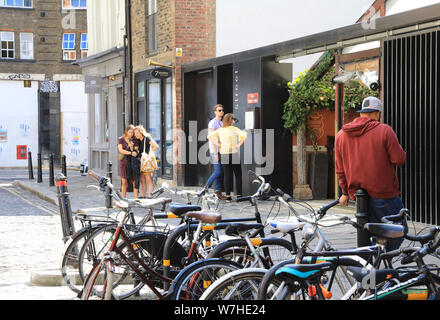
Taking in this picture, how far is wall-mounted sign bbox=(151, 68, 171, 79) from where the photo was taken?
60.9 feet

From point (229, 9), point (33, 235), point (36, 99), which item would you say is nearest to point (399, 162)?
point (33, 235)

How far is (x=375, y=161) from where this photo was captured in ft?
20.4

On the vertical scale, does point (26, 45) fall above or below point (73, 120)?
above

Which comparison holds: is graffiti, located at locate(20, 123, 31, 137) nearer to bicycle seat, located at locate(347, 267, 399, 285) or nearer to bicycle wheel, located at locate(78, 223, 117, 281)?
bicycle wheel, located at locate(78, 223, 117, 281)

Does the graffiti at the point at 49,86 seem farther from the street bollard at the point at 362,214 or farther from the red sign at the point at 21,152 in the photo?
the street bollard at the point at 362,214

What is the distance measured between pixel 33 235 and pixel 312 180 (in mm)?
5818

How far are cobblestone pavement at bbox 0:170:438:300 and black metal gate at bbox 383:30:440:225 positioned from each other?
443mm

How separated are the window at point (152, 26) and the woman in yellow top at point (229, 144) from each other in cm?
674

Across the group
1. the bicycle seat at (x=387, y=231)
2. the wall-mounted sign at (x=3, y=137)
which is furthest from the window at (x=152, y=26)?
the wall-mounted sign at (x=3, y=137)

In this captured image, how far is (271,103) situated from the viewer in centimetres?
1457

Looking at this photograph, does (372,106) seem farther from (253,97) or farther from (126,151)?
(126,151)

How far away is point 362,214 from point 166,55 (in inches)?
534

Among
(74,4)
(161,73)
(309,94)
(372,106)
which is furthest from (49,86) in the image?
(372,106)

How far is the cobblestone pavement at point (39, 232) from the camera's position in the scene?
7.21m
